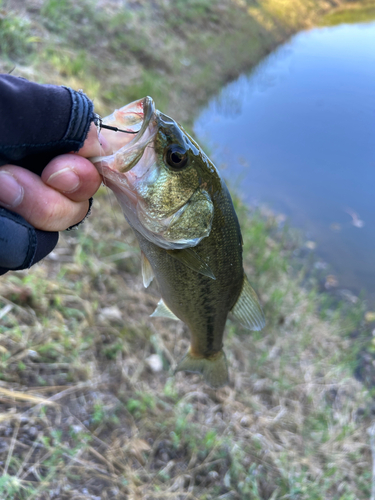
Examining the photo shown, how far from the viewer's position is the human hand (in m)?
1.25

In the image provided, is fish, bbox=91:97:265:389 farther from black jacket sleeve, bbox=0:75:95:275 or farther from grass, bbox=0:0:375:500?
grass, bbox=0:0:375:500

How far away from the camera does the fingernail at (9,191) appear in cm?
121

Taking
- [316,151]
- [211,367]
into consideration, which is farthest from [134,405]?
[316,151]

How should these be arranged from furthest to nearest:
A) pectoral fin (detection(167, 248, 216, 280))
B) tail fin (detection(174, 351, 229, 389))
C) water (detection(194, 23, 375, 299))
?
1. water (detection(194, 23, 375, 299))
2. tail fin (detection(174, 351, 229, 389))
3. pectoral fin (detection(167, 248, 216, 280))

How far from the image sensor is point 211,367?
6.97ft

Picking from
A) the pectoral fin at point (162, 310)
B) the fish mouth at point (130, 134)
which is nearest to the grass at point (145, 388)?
the fish mouth at point (130, 134)

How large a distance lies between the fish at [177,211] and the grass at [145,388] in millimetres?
295

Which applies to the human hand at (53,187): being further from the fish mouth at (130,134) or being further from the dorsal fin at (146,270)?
the dorsal fin at (146,270)

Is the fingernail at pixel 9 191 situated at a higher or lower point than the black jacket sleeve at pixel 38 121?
lower

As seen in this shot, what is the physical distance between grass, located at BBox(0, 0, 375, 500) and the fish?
0.97 ft

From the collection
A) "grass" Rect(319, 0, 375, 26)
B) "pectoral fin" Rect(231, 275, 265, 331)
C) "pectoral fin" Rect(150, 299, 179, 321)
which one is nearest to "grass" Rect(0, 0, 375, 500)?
"pectoral fin" Rect(150, 299, 179, 321)

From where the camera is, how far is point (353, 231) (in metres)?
7.03

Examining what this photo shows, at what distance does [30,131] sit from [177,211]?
61cm

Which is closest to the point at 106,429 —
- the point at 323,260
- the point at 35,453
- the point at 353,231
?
the point at 35,453
